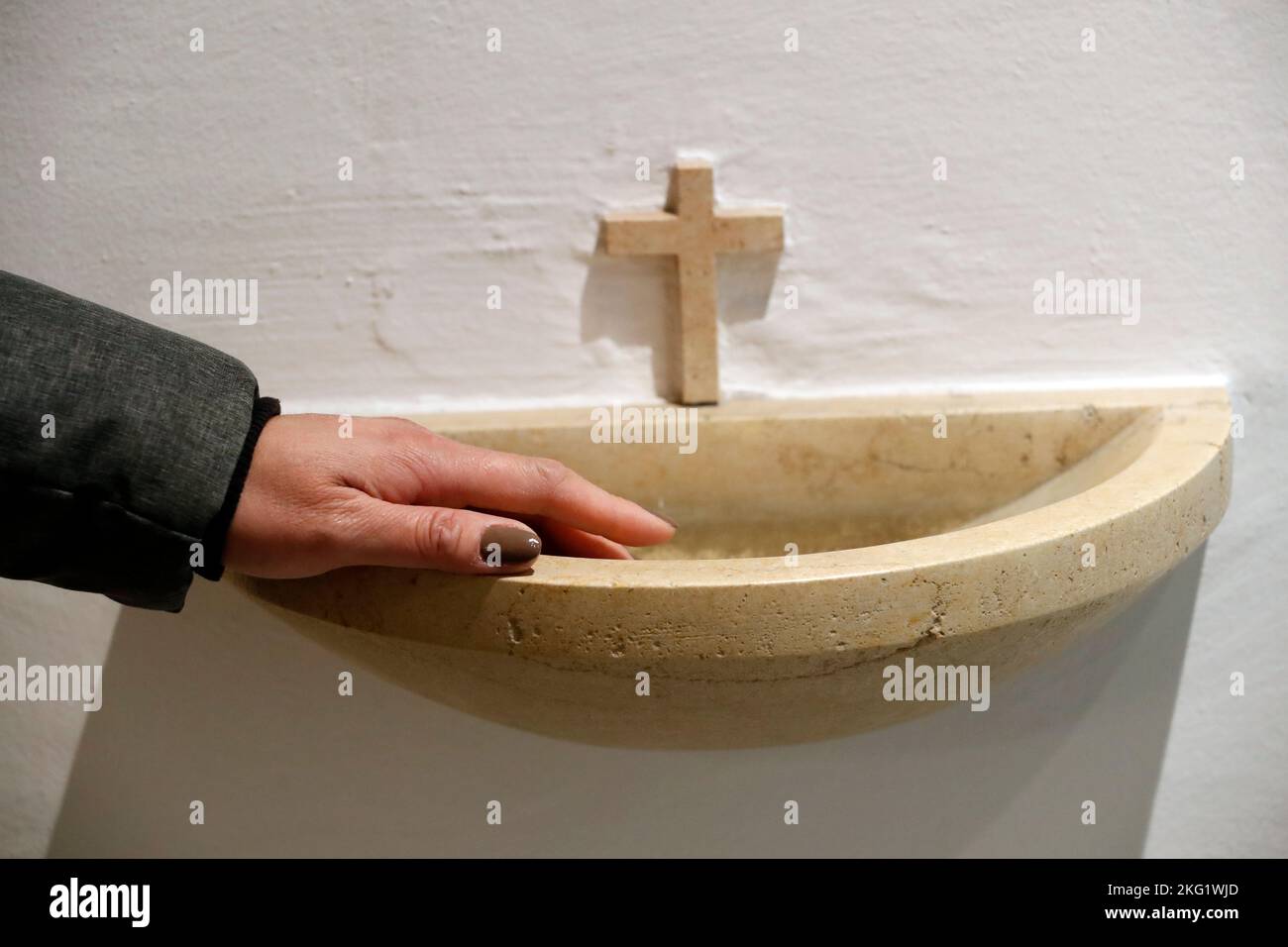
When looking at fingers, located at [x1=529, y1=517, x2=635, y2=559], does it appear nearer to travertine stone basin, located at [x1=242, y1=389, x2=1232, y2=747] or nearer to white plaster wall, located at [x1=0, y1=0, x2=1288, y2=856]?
travertine stone basin, located at [x1=242, y1=389, x2=1232, y2=747]

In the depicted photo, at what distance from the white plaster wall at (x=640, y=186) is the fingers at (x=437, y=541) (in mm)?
342

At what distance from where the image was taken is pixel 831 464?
3.01ft

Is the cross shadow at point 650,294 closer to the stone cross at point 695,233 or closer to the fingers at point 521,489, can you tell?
the stone cross at point 695,233

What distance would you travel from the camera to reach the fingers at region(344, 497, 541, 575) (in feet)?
1.98

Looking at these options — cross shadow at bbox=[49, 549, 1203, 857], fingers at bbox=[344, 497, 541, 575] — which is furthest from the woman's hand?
cross shadow at bbox=[49, 549, 1203, 857]

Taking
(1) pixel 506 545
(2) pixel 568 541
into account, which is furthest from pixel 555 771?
(1) pixel 506 545

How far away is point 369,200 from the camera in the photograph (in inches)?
34.7

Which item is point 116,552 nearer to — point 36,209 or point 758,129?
point 36,209

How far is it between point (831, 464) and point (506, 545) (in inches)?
15.7

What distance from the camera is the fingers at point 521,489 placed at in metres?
0.66

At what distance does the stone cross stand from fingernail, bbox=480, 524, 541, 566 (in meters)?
0.35

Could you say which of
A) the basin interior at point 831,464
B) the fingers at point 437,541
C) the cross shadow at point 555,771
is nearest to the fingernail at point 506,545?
the fingers at point 437,541

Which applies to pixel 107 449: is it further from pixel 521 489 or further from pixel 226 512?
pixel 521 489

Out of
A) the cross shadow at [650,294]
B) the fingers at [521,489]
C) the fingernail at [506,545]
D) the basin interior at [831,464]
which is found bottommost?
the fingernail at [506,545]
